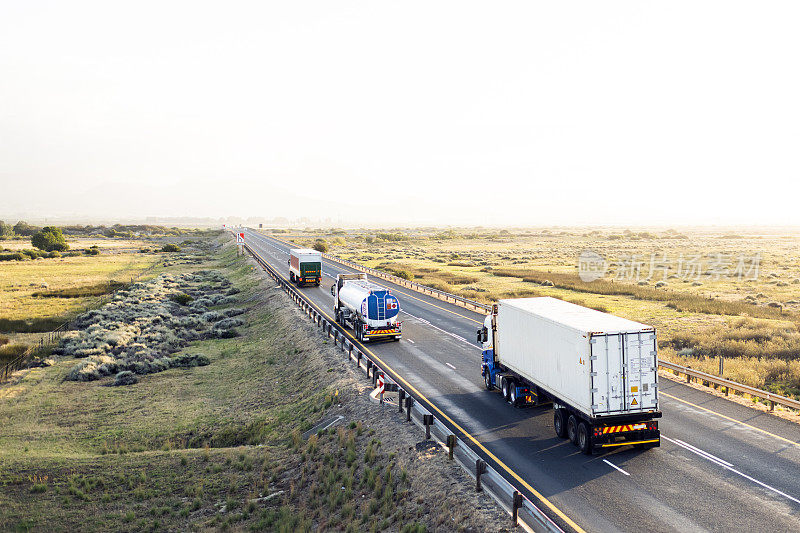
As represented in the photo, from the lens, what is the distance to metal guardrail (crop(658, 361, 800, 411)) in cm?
1830

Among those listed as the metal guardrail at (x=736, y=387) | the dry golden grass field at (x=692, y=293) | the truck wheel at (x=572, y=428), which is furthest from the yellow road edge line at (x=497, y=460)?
the dry golden grass field at (x=692, y=293)

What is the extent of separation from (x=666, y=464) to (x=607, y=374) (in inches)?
115

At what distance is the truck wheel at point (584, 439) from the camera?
50.4 feet

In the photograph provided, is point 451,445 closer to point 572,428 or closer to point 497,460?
point 497,460

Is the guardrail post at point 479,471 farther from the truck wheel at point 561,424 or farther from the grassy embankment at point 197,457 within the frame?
the truck wheel at point 561,424

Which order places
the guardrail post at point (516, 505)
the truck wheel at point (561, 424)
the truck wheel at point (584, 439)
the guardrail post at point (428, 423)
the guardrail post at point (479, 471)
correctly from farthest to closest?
1. the truck wheel at point (561, 424)
2. the guardrail post at point (428, 423)
3. the truck wheel at point (584, 439)
4. the guardrail post at point (479, 471)
5. the guardrail post at point (516, 505)

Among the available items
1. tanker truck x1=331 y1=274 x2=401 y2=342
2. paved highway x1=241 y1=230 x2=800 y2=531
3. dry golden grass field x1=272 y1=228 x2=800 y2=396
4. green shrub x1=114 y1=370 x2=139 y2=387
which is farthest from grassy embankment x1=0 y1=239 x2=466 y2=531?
dry golden grass field x1=272 y1=228 x2=800 y2=396

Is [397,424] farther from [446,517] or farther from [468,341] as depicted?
[468,341]

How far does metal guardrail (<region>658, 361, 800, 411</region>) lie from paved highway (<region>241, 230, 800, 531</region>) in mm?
617

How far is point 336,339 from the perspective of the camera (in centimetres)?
2945

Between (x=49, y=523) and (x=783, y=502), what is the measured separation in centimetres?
1853

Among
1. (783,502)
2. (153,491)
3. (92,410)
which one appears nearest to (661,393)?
(783,502)

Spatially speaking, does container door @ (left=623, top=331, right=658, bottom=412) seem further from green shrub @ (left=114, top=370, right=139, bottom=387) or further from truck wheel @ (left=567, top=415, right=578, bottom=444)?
green shrub @ (left=114, top=370, right=139, bottom=387)

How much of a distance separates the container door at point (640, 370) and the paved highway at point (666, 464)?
1736 millimetres
